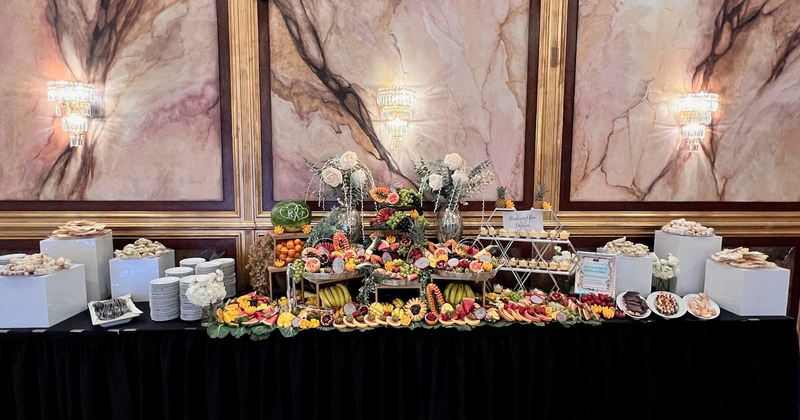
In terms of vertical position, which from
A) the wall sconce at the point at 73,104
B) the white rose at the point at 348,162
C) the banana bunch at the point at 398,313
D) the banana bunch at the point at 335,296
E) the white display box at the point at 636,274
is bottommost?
the banana bunch at the point at 398,313

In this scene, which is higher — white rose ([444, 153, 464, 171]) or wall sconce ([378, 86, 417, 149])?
wall sconce ([378, 86, 417, 149])

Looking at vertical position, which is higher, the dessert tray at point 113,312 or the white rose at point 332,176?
the white rose at point 332,176

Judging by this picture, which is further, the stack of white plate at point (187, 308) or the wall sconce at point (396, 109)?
the wall sconce at point (396, 109)

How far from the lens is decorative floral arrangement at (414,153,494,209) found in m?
2.42

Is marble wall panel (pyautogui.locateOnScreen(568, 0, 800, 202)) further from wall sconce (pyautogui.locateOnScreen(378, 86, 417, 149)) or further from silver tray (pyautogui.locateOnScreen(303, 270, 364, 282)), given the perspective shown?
silver tray (pyautogui.locateOnScreen(303, 270, 364, 282))

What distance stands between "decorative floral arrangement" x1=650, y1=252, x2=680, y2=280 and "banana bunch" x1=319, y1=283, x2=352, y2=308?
2.03m

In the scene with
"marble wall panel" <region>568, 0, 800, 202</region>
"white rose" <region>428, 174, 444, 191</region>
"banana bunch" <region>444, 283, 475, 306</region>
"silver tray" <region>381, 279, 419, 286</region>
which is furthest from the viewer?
"marble wall panel" <region>568, 0, 800, 202</region>

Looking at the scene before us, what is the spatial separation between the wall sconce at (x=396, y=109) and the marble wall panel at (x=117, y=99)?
48.8 inches

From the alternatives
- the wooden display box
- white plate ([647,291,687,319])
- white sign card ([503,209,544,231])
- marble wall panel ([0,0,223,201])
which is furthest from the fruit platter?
marble wall panel ([0,0,223,201])

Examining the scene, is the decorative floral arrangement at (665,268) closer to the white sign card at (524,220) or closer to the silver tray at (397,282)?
the white sign card at (524,220)

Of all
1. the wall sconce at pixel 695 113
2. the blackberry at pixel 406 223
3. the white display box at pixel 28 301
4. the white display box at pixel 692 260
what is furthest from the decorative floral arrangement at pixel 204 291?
the wall sconce at pixel 695 113

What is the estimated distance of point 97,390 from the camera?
2018mm

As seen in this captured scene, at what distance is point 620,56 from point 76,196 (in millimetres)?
4242

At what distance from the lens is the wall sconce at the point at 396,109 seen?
275 cm
